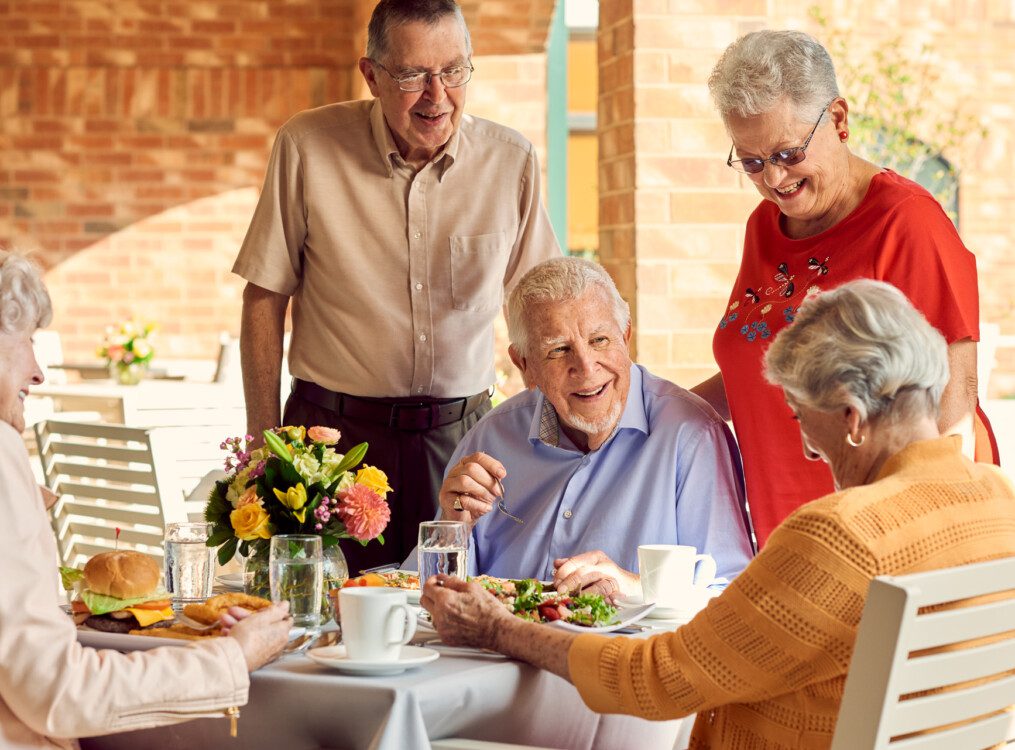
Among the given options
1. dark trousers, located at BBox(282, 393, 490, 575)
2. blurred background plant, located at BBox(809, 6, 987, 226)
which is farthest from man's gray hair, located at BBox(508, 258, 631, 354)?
blurred background plant, located at BBox(809, 6, 987, 226)

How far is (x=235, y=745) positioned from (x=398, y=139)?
65.0 inches

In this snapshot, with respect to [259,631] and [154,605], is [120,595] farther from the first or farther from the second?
[259,631]

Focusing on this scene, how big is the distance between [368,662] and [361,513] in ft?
1.25

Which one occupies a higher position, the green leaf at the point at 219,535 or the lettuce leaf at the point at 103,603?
the green leaf at the point at 219,535

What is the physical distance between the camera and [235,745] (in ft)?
5.86

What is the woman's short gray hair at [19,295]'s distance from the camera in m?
1.73

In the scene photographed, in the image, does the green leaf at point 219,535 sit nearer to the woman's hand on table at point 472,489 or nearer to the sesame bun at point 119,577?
the sesame bun at point 119,577

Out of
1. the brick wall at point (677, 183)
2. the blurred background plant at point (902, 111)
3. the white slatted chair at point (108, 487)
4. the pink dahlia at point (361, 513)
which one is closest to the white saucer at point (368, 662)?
the pink dahlia at point (361, 513)

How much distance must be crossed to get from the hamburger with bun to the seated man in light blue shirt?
64 cm

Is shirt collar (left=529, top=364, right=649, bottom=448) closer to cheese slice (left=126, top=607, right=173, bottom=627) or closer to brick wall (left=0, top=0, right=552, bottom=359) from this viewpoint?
cheese slice (left=126, top=607, right=173, bottom=627)

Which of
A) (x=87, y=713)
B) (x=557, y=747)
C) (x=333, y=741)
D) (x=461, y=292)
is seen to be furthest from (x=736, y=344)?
(x=87, y=713)

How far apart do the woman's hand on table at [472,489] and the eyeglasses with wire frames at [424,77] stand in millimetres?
836

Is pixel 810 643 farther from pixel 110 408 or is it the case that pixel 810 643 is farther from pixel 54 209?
pixel 54 209

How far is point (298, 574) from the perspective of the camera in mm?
1962
